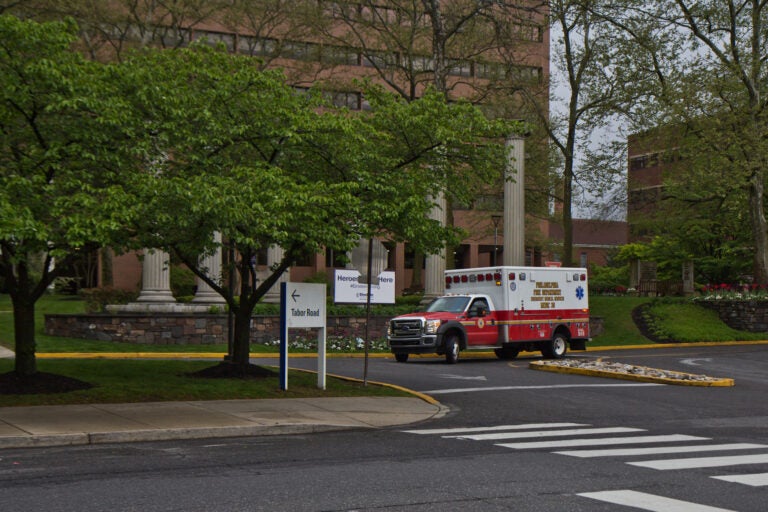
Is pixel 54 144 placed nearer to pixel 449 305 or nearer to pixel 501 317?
pixel 449 305

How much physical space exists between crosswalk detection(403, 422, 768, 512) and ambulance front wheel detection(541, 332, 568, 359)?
15493 mm

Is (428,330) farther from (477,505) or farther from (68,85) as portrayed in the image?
(477,505)

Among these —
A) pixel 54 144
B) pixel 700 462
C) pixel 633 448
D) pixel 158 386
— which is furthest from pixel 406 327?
pixel 700 462

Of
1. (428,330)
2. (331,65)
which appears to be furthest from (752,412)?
(331,65)

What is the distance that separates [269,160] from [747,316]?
3100 centimetres

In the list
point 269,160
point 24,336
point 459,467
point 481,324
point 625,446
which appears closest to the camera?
point 459,467

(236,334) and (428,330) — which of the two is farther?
(428,330)

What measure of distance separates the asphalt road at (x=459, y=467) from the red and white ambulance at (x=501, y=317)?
33.6ft

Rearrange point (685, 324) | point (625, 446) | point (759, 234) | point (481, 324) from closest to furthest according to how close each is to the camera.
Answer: point (625, 446), point (481, 324), point (685, 324), point (759, 234)

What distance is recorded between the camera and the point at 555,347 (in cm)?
3019

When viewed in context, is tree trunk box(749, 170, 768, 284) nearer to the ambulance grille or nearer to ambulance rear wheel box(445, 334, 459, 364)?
ambulance rear wheel box(445, 334, 459, 364)

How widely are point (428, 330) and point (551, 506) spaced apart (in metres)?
19.8

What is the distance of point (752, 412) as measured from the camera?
1644 cm

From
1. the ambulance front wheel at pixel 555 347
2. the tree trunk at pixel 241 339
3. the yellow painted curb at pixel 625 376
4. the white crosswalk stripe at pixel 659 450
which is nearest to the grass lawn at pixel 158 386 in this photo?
the tree trunk at pixel 241 339
